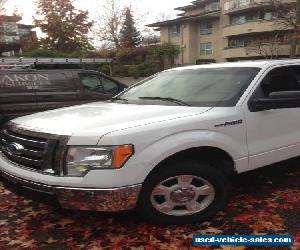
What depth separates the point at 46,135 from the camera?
365cm

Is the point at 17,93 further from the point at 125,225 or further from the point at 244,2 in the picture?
the point at 244,2

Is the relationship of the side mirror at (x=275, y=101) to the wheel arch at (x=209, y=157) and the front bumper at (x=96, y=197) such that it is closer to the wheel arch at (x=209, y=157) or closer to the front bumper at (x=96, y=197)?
the wheel arch at (x=209, y=157)

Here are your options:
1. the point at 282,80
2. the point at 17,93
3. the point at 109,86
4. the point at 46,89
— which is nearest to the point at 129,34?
the point at 109,86

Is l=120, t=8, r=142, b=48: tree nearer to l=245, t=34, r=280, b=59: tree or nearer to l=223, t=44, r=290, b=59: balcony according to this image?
l=223, t=44, r=290, b=59: balcony

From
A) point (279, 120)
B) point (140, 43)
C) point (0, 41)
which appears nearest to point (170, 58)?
point (140, 43)

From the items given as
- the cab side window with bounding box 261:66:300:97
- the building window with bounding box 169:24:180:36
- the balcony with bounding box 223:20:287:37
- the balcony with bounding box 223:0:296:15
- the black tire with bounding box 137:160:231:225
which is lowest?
the black tire with bounding box 137:160:231:225

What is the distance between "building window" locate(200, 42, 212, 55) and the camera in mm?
47875

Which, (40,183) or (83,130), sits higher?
(83,130)

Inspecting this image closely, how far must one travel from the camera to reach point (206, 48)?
4806cm

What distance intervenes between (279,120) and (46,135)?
2635mm

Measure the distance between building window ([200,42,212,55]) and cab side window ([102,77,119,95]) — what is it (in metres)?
40.3

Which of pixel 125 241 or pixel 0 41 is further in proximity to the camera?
pixel 0 41

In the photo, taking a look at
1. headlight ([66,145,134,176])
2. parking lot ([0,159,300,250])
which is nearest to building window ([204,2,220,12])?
parking lot ([0,159,300,250])

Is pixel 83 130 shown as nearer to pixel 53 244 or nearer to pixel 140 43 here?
pixel 53 244
